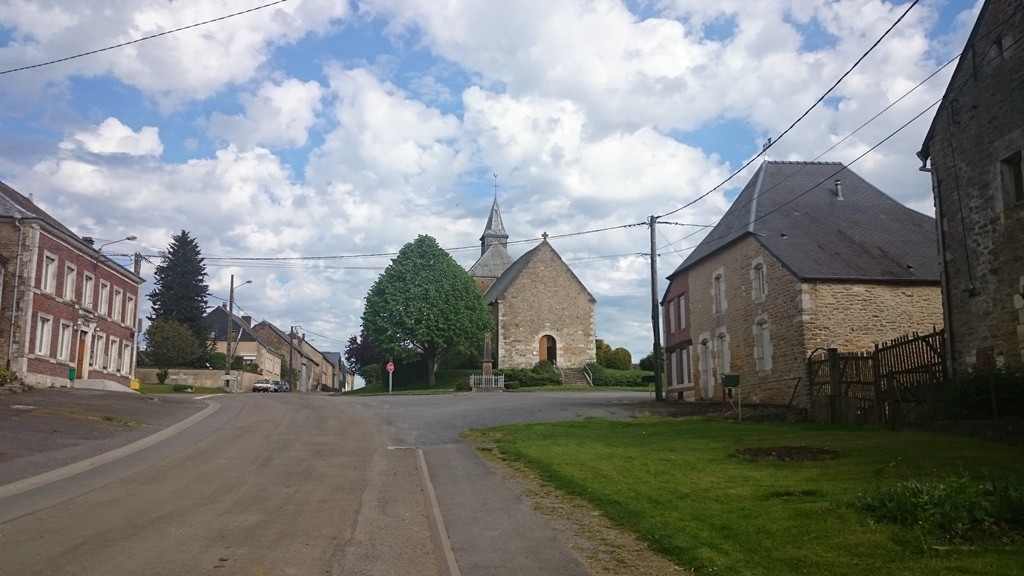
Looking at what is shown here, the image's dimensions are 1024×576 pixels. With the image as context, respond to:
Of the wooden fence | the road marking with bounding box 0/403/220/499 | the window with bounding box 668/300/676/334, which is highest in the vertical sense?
the window with bounding box 668/300/676/334

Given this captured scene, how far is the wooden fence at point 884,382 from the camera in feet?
58.7

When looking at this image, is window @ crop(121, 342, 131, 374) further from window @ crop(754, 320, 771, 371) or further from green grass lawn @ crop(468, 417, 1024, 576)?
green grass lawn @ crop(468, 417, 1024, 576)

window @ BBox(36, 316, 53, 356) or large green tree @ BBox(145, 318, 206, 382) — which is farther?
large green tree @ BBox(145, 318, 206, 382)

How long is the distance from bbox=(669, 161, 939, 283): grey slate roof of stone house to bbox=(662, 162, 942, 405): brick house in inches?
1.6

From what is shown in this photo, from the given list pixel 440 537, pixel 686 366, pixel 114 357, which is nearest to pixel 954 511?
pixel 440 537

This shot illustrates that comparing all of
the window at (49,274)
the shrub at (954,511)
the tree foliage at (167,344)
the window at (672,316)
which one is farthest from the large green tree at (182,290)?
the shrub at (954,511)

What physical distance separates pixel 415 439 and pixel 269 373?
62092mm

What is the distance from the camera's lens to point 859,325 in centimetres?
2648

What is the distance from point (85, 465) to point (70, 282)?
25906mm

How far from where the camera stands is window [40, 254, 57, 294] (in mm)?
33688

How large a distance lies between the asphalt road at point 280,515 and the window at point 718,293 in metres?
17.6

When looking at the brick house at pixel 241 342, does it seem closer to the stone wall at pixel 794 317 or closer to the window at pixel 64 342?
the window at pixel 64 342

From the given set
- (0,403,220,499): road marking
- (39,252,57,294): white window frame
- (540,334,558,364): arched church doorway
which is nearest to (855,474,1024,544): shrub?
(0,403,220,499): road marking

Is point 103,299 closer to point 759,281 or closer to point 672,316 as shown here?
point 672,316
